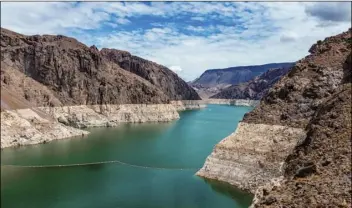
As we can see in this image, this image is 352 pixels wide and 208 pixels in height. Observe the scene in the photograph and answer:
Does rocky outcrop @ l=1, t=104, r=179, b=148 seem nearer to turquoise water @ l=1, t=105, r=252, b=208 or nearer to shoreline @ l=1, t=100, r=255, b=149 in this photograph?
shoreline @ l=1, t=100, r=255, b=149

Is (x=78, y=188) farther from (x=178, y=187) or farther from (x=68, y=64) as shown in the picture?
(x=68, y=64)

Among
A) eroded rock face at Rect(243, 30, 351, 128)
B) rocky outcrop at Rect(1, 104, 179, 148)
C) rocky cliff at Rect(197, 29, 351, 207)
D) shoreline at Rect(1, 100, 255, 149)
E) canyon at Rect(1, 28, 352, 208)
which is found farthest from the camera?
rocky outcrop at Rect(1, 104, 179, 148)

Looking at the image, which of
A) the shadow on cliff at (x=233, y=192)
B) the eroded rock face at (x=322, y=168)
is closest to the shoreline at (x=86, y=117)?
the shadow on cliff at (x=233, y=192)

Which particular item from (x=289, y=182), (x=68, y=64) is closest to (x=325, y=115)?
(x=289, y=182)

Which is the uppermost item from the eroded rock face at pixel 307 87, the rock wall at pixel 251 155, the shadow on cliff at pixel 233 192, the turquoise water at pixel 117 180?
the eroded rock face at pixel 307 87

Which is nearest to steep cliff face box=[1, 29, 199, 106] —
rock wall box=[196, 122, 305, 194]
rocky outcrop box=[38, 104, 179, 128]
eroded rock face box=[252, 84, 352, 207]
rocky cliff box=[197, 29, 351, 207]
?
rocky outcrop box=[38, 104, 179, 128]

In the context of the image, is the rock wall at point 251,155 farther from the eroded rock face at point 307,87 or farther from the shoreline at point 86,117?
the shoreline at point 86,117

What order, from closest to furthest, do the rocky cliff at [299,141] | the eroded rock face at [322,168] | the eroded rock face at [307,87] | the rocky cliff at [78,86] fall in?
1. the eroded rock face at [322,168]
2. the rocky cliff at [299,141]
3. the eroded rock face at [307,87]
4. the rocky cliff at [78,86]
